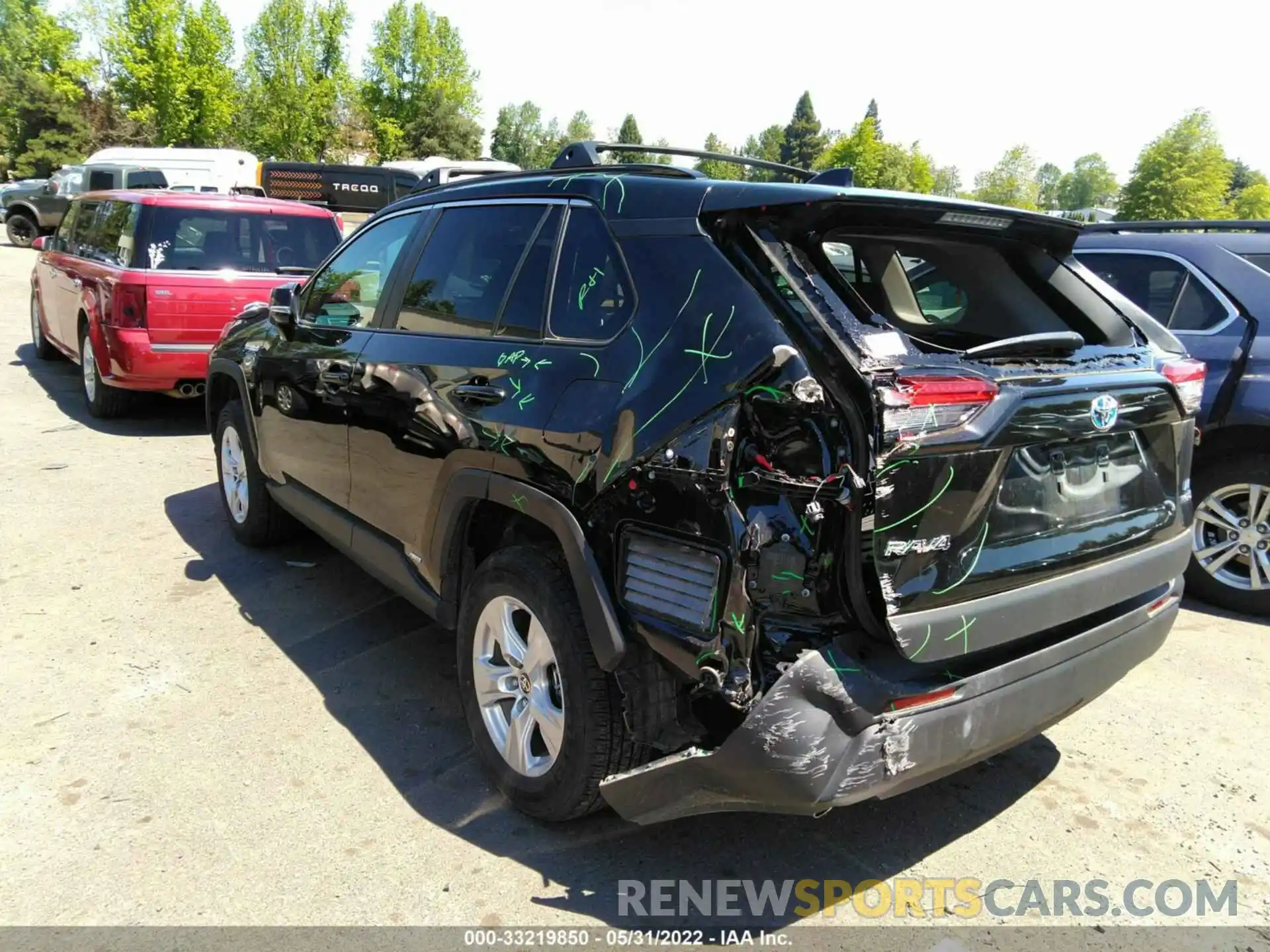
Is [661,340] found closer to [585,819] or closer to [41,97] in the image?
[585,819]

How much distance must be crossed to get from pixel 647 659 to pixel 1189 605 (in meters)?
3.86

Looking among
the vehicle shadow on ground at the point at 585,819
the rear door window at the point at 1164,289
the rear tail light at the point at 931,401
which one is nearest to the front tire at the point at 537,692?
the vehicle shadow on ground at the point at 585,819

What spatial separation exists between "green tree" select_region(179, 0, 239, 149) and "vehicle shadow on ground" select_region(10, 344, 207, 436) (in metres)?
39.2

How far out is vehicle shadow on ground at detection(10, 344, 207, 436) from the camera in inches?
319

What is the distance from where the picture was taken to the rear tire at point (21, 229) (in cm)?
2622

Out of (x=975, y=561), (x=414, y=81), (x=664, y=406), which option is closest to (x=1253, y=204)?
(x=414, y=81)

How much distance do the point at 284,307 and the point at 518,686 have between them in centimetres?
257

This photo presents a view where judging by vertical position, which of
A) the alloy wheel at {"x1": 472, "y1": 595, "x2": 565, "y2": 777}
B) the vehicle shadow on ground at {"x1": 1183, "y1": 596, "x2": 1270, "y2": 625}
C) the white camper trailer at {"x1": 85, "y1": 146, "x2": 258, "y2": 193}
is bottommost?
the vehicle shadow on ground at {"x1": 1183, "y1": 596, "x2": 1270, "y2": 625}

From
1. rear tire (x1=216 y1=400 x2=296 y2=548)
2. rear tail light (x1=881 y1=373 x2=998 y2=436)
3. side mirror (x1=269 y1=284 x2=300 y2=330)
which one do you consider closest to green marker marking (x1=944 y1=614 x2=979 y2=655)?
rear tail light (x1=881 y1=373 x2=998 y2=436)

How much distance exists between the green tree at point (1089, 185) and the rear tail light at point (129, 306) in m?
Result: 88.0

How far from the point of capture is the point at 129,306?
7.19m

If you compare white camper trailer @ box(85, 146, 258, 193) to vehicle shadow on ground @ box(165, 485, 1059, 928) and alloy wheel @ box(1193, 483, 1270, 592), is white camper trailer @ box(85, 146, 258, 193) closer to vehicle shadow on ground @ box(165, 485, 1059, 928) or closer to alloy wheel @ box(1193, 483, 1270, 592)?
vehicle shadow on ground @ box(165, 485, 1059, 928)

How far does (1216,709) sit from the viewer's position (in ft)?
12.3

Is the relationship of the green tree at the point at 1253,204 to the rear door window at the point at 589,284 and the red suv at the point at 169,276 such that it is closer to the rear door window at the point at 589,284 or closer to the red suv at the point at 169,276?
the red suv at the point at 169,276
